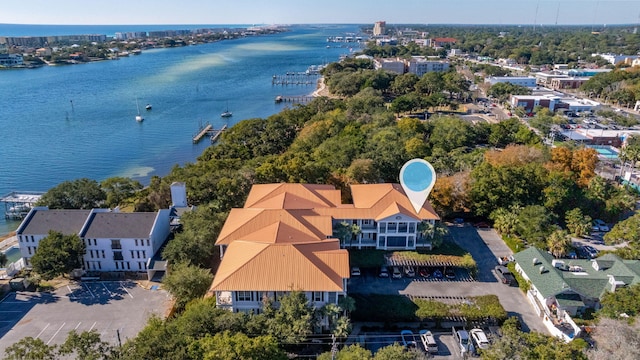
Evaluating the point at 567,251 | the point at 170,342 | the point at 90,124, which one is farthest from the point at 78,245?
the point at 90,124

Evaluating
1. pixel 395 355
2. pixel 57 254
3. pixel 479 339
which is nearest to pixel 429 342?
pixel 479 339

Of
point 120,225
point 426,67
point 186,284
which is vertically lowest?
point 186,284

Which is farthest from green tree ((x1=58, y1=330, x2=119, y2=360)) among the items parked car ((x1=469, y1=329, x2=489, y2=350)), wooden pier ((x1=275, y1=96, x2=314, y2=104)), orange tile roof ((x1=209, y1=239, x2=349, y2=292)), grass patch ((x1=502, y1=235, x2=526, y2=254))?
wooden pier ((x1=275, y1=96, x2=314, y2=104))

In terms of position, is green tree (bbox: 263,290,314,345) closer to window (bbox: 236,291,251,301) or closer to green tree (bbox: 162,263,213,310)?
window (bbox: 236,291,251,301)

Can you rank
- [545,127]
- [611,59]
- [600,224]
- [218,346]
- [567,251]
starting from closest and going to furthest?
[218,346] < [567,251] < [600,224] < [545,127] < [611,59]

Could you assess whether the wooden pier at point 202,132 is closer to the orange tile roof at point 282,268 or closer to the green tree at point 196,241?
the green tree at point 196,241

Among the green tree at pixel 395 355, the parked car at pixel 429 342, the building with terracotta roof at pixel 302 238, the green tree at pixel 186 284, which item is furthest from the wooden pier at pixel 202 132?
the green tree at pixel 395 355

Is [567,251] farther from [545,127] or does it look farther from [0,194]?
[0,194]

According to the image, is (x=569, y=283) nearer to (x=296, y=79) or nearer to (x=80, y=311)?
(x=80, y=311)
